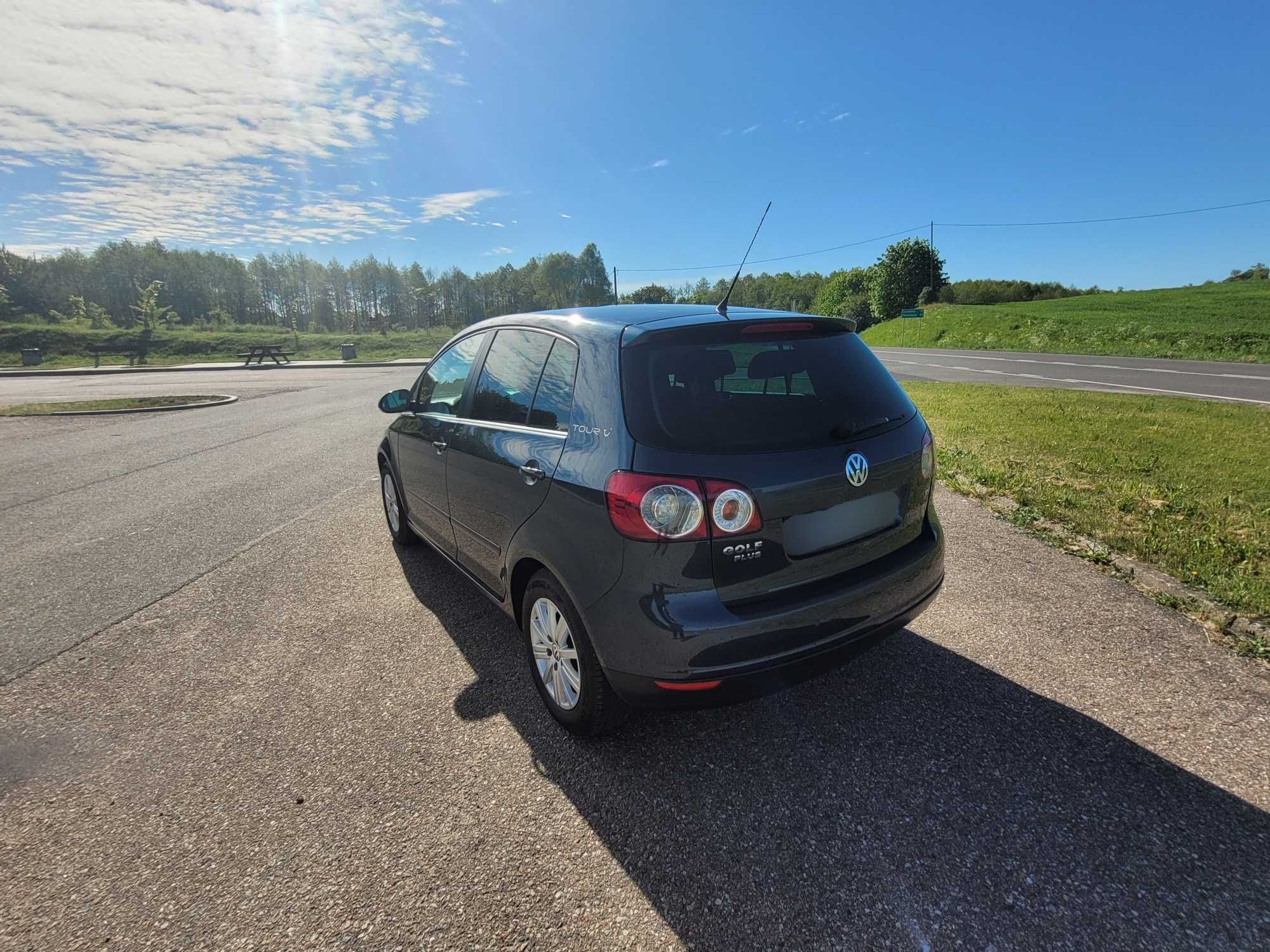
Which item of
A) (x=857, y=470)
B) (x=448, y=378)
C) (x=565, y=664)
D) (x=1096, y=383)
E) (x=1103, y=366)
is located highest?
(x=448, y=378)

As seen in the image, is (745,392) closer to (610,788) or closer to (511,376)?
(511,376)

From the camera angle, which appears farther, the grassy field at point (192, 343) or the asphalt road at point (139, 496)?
the grassy field at point (192, 343)

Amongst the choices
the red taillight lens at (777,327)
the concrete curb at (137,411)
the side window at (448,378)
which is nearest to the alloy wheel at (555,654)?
the red taillight lens at (777,327)

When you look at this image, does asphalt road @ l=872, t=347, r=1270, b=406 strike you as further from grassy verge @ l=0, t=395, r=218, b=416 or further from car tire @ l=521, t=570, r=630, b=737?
grassy verge @ l=0, t=395, r=218, b=416

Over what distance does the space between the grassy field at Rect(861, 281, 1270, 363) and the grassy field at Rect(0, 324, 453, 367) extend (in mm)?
35262

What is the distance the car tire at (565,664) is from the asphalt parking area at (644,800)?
0.46 ft

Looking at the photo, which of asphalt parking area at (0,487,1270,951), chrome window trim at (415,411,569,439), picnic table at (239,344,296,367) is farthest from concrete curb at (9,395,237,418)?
picnic table at (239,344,296,367)

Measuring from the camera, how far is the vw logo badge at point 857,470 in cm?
238

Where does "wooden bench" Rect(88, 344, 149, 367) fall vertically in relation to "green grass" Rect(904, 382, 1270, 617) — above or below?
above

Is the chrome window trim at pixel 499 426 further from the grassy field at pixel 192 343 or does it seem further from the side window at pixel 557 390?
the grassy field at pixel 192 343

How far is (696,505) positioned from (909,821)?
1301 mm

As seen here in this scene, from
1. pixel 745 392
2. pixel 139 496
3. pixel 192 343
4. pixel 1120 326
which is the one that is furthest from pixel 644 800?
pixel 192 343

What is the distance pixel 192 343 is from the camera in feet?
190

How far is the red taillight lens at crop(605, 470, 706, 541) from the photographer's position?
6.92 ft
